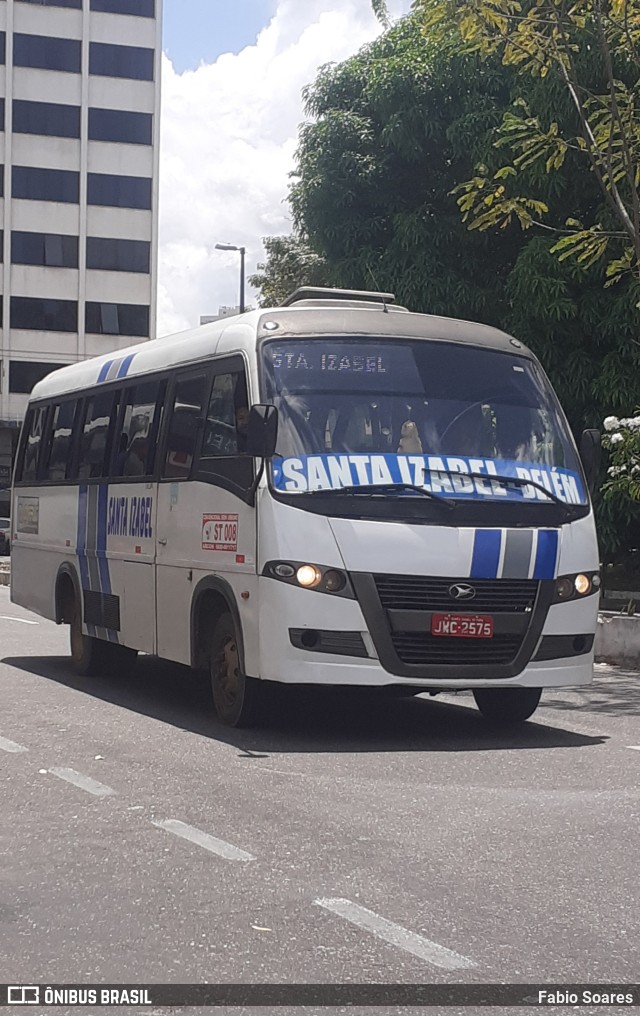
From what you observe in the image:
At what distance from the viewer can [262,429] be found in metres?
10.1

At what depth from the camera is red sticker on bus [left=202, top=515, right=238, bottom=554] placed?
421 inches

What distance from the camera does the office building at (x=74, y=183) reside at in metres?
60.9

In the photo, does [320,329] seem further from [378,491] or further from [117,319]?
[117,319]

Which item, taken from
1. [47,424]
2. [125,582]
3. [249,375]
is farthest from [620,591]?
[249,375]

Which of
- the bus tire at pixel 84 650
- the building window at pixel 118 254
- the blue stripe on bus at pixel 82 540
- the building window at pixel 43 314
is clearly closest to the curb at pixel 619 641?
the bus tire at pixel 84 650

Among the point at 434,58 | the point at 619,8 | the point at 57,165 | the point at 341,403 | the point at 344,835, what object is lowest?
the point at 344,835

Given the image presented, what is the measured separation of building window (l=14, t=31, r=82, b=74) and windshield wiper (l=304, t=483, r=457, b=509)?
5464 centimetres

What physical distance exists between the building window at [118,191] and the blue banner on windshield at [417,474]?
177 ft

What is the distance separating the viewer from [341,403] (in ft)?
34.3

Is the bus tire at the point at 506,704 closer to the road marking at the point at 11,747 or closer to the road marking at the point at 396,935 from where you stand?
the road marking at the point at 11,747

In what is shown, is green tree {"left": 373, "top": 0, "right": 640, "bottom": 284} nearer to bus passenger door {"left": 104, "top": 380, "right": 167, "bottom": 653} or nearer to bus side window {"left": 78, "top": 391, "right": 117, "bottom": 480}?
bus side window {"left": 78, "top": 391, "right": 117, "bottom": 480}

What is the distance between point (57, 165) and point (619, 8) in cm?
4933

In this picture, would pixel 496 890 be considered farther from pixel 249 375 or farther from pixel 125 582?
pixel 125 582

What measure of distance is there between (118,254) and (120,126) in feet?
16.3
